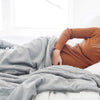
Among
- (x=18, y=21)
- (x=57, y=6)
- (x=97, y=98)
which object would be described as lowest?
(x=97, y=98)

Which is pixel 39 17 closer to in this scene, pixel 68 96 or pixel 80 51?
pixel 80 51

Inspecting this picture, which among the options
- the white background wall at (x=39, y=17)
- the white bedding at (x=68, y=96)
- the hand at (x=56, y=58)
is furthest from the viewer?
the white background wall at (x=39, y=17)

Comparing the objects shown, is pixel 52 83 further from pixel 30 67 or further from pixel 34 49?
pixel 34 49

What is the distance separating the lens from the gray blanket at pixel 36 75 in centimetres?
71

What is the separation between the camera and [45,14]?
227 cm

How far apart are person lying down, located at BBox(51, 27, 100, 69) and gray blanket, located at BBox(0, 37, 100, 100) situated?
6 centimetres

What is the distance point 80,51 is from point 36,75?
1.82ft

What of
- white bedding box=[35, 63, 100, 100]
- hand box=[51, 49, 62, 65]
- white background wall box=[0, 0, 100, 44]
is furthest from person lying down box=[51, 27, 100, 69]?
white background wall box=[0, 0, 100, 44]

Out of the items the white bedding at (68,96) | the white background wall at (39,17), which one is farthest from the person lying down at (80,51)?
the white background wall at (39,17)

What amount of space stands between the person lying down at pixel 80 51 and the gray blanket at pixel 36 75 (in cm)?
6

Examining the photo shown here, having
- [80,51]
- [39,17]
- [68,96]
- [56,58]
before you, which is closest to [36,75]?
[68,96]

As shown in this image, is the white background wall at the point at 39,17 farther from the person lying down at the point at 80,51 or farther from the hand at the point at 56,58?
the hand at the point at 56,58

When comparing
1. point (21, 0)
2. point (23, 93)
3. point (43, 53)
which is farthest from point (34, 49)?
point (21, 0)

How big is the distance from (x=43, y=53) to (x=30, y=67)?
145mm
